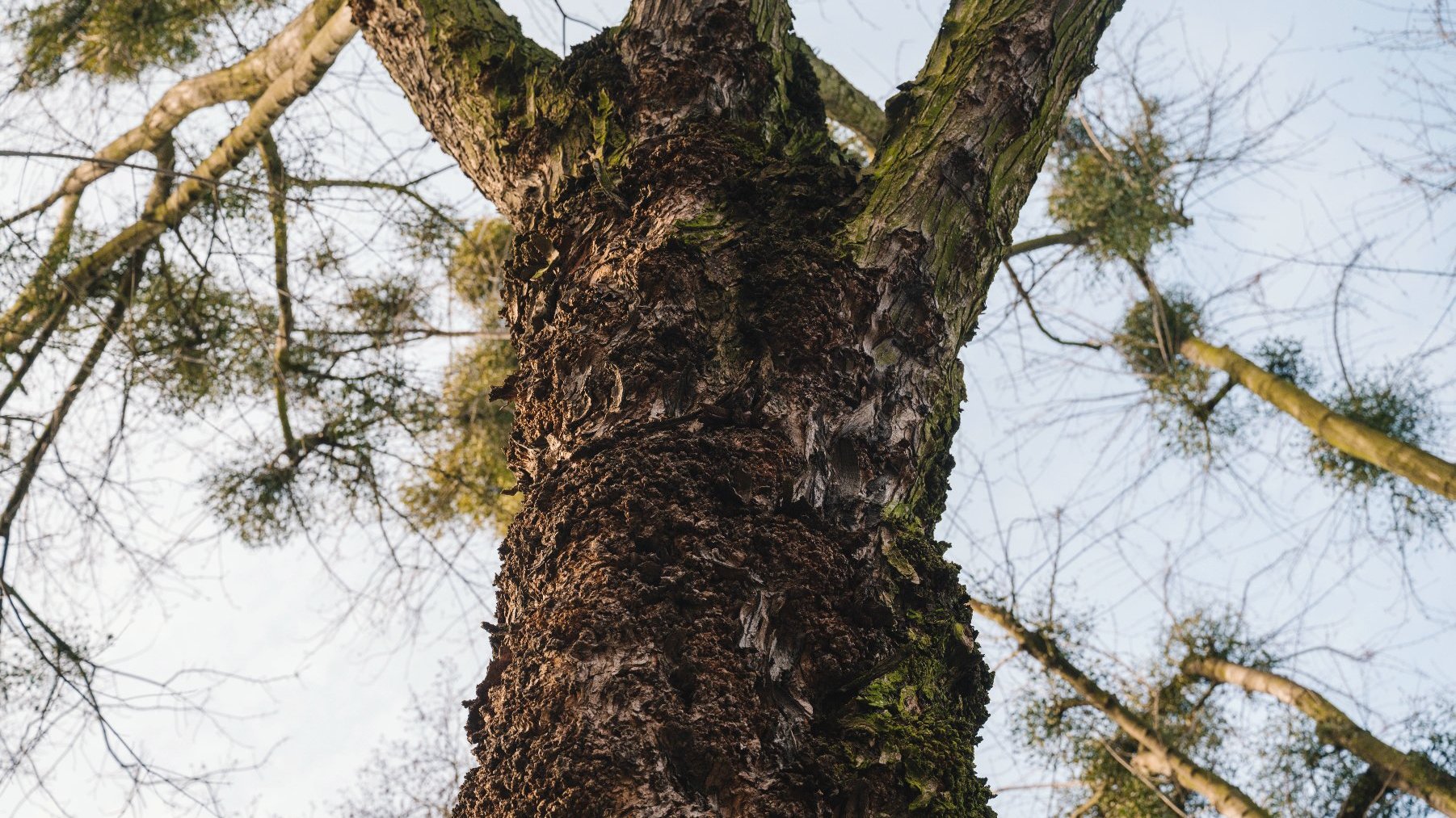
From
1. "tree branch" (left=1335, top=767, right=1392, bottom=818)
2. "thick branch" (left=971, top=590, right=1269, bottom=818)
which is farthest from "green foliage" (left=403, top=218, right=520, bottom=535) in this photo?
"tree branch" (left=1335, top=767, right=1392, bottom=818)

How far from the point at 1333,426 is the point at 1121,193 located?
117cm

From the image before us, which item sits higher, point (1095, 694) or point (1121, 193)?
point (1121, 193)

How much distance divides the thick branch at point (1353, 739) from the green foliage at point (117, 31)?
4.33m

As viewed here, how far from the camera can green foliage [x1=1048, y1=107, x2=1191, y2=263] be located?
13.7 ft

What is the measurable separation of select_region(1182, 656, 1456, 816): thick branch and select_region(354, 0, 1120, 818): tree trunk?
132 inches

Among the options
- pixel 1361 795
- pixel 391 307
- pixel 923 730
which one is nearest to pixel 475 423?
pixel 391 307

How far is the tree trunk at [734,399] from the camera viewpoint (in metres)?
0.93

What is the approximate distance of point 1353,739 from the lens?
386cm

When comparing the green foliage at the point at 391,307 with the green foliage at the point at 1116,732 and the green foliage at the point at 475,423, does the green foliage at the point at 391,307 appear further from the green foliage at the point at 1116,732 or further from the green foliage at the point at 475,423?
the green foliage at the point at 1116,732

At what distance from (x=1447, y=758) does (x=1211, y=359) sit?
1731mm

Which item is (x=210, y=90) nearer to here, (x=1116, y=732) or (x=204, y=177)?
(x=204, y=177)

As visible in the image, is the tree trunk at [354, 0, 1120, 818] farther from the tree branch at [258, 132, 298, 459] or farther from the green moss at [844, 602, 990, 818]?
the tree branch at [258, 132, 298, 459]

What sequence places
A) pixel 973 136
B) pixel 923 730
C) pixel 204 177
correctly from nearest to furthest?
pixel 923 730 → pixel 973 136 → pixel 204 177

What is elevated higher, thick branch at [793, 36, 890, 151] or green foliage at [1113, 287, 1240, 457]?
green foliage at [1113, 287, 1240, 457]
